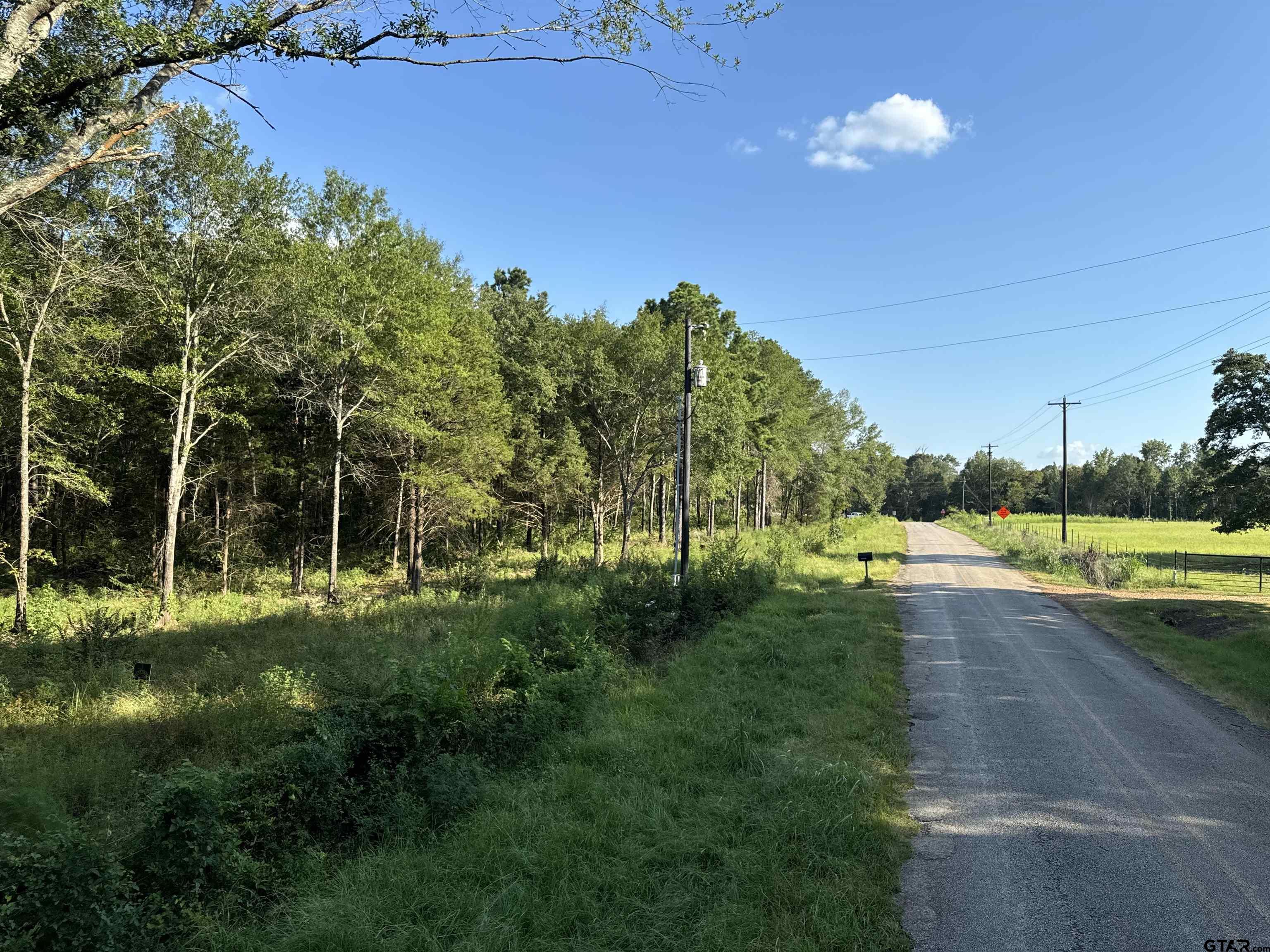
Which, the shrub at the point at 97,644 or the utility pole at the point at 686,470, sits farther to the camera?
the utility pole at the point at 686,470

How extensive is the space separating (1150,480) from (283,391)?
13805 cm

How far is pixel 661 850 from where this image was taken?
16.4ft

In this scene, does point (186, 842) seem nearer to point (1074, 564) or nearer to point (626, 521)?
point (626, 521)

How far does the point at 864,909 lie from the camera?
432cm

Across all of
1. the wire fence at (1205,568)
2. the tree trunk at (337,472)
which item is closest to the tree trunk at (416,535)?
the tree trunk at (337,472)

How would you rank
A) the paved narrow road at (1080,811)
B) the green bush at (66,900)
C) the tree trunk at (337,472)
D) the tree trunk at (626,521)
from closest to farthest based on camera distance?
the green bush at (66,900)
the paved narrow road at (1080,811)
the tree trunk at (337,472)
the tree trunk at (626,521)

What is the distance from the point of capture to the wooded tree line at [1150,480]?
786 inches

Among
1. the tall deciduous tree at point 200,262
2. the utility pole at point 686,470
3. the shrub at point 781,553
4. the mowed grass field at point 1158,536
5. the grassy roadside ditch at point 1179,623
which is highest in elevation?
the tall deciduous tree at point 200,262

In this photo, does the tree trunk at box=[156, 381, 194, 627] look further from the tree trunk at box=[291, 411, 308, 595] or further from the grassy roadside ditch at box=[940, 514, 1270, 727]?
the grassy roadside ditch at box=[940, 514, 1270, 727]

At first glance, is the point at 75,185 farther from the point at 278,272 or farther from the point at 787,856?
the point at 787,856

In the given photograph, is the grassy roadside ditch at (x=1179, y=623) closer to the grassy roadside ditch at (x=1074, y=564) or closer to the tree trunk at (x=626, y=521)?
the grassy roadside ditch at (x=1074, y=564)

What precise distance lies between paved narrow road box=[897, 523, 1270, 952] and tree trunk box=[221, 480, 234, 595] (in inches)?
976

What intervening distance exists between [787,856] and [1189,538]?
79027mm

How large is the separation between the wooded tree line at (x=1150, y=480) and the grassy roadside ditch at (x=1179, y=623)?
3316 mm
